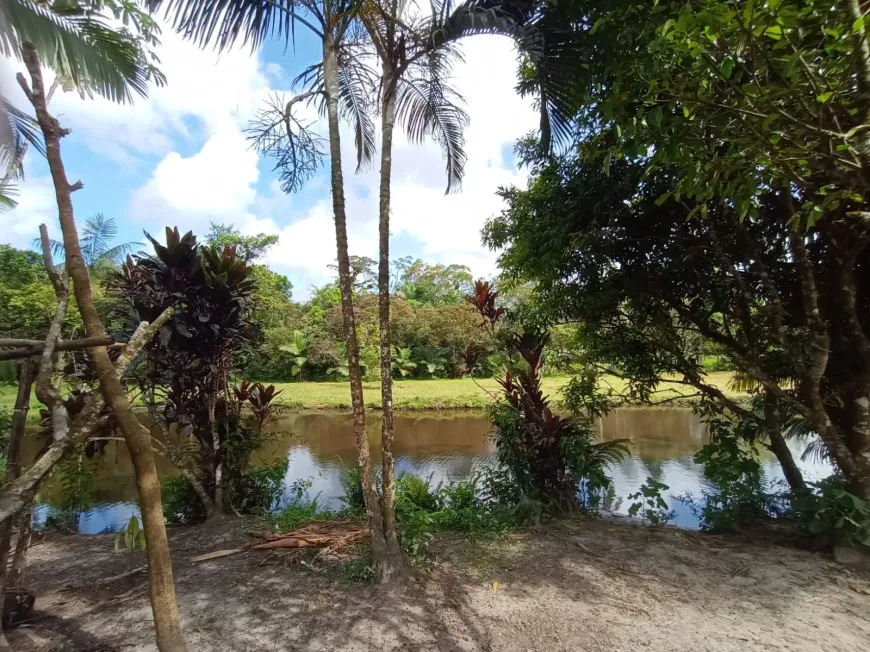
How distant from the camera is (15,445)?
2.40 metres

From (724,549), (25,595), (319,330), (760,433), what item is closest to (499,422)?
(724,549)

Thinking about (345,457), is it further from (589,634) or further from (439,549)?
(589,634)

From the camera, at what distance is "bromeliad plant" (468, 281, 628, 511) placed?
4766mm

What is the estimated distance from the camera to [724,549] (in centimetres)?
381

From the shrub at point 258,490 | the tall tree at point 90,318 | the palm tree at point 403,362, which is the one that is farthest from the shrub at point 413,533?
the palm tree at point 403,362

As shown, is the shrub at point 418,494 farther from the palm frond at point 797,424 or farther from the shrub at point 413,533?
the palm frond at point 797,424

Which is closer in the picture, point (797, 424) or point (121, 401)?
point (121, 401)

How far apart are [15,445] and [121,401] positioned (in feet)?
3.32

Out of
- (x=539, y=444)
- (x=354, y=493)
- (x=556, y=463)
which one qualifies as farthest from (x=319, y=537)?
(x=556, y=463)

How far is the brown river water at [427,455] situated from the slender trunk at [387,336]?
213 centimetres

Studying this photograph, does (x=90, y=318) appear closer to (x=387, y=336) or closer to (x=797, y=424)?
(x=387, y=336)

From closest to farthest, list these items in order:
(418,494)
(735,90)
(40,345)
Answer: (735,90) < (40,345) < (418,494)

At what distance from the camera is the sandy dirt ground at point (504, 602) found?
2.65 meters

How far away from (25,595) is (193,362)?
7.79 ft
